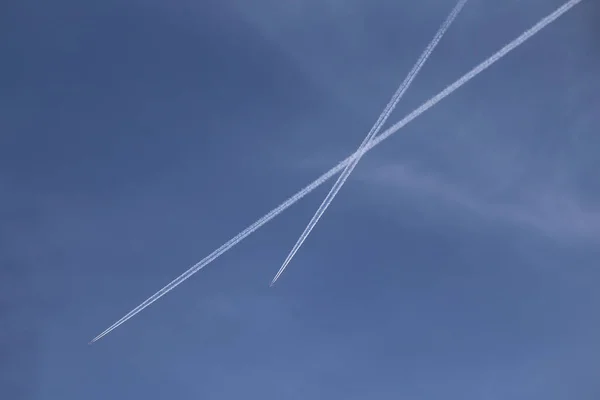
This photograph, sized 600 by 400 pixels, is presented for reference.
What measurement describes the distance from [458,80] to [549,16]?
4658mm

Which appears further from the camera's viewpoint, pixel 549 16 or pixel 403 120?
pixel 403 120

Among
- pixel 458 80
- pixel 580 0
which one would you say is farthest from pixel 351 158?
pixel 580 0

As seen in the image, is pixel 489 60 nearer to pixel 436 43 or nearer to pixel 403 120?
pixel 436 43

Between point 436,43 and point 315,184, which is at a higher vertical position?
point 436,43

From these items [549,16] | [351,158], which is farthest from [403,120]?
[549,16]

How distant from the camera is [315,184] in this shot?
108ft

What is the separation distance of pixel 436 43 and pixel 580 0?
21.0ft

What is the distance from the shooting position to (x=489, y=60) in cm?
3139

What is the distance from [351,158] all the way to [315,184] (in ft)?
6.88

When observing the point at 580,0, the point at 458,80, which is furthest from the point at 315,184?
the point at 580,0

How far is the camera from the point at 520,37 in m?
30.9

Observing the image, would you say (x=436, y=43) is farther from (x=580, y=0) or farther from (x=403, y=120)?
(x=580, y=0)

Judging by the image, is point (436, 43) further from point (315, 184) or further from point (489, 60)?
point (315, 184)

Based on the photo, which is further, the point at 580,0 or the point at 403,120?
the point at 403,120
